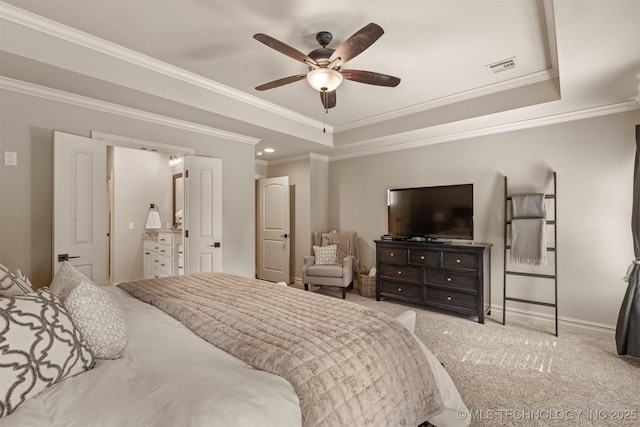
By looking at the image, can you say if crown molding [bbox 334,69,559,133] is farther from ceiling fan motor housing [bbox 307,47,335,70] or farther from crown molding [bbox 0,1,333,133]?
ceiling fan motor housing [bbox 307,47,335,70]

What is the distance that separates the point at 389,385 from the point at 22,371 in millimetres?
1320

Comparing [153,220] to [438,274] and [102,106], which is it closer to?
Result: [102,106]

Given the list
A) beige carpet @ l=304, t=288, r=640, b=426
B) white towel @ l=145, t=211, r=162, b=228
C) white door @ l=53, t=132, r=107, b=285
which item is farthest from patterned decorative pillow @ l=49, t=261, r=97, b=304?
white towel @ l=145, t=211, r=162, b=228

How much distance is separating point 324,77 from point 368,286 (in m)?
3.30

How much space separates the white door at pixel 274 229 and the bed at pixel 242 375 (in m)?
3.63

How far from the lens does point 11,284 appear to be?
4.73 feet

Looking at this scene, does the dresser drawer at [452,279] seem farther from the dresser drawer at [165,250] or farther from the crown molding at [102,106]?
the dresser drawer at [165,250]

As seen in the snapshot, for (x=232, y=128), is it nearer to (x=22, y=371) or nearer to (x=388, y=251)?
(x=388, y=251)

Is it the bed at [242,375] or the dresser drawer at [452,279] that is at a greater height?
the bed at [242,375]

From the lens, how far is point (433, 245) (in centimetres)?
391

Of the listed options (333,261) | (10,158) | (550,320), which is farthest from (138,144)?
(550,320)

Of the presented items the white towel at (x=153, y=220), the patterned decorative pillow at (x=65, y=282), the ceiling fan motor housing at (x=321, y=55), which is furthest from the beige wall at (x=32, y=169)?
the white towel at (x=153, y=220)

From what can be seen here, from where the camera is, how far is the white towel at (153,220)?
538 cm

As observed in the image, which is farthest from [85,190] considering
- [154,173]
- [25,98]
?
[154,173]
